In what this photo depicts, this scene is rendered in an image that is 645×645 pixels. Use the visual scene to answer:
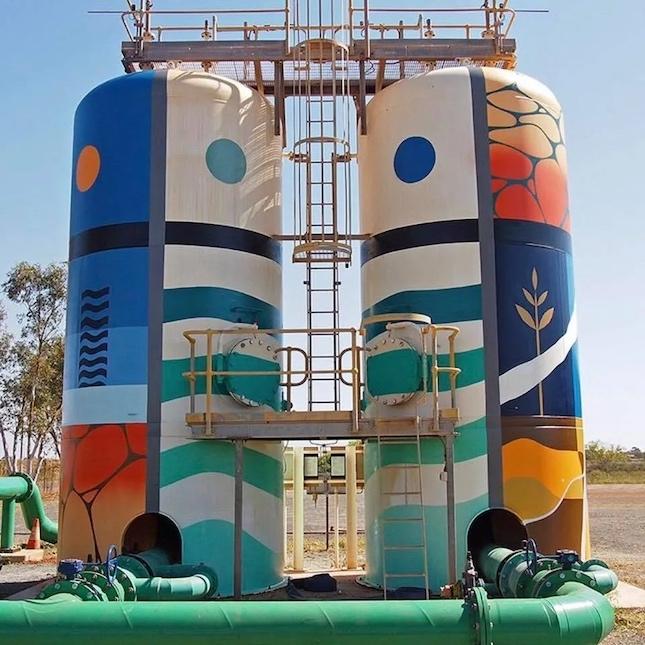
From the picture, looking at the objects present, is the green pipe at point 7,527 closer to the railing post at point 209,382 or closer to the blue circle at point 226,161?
the railing post at point 209,382

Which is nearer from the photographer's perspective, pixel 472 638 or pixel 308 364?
pixel 472 638

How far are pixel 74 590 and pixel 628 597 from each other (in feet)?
29.7

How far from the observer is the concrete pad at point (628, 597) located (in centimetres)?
1314

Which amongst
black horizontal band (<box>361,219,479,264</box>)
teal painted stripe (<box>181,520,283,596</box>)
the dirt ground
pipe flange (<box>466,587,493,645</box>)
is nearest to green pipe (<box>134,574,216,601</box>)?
teal painted stripe (<box>181,520,283,596</box>)

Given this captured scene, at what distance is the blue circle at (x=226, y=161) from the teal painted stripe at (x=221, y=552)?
5273 mm

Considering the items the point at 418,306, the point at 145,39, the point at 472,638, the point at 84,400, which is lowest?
the point at 472,638

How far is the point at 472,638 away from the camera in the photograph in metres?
7.25

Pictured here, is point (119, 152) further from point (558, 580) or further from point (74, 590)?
point (558, 580)

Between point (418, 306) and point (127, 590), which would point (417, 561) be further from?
point (127, 590)

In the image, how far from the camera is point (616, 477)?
7512 centimetres

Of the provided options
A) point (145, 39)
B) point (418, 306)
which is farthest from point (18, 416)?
point (418, 306)

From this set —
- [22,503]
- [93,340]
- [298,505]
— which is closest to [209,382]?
[93,340]

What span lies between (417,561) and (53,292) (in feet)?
98.7

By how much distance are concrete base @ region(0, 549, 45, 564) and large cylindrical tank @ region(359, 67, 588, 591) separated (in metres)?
9.71
